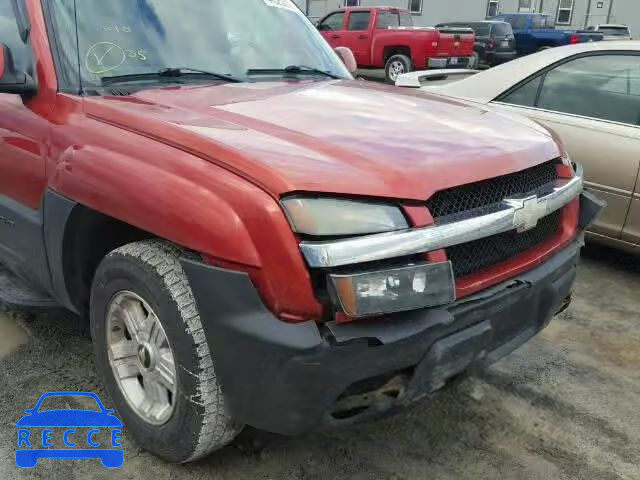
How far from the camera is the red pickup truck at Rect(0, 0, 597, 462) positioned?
75.3 inches

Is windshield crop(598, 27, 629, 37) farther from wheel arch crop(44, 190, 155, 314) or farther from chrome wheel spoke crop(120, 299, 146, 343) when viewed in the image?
chrome wheel spoke crop(120, 299, 146, 343)

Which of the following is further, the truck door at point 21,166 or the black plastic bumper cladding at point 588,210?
the black plastic bumper cladding at point 588,210

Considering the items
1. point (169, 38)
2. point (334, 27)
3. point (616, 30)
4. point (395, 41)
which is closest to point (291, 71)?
point (169, 38)

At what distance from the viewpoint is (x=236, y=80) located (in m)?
3.08

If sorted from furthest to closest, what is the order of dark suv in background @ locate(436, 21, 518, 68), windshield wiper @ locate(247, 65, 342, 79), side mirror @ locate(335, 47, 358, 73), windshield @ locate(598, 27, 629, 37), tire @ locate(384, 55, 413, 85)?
windshield @ locate(598, 27, 629, 37)
dark suv in background @ locate(436, 21, 518, 68)
tire @ locate(384, 55, 413, 85)
side mirror @ locate(335, 47, 358, 73)
windshield wiper @ locate(247, 65, 342, 79)

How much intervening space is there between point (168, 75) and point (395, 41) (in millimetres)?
13651

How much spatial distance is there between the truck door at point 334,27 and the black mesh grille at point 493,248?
589 inches

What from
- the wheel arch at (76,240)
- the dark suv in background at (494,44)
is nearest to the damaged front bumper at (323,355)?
the wheel arch at (76,240)

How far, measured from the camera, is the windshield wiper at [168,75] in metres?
2.81

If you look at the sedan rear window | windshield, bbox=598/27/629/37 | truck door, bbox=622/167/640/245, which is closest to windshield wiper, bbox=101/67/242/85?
truck door, bbox=622/167/640/245

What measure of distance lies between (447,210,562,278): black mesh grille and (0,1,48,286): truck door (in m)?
1.67

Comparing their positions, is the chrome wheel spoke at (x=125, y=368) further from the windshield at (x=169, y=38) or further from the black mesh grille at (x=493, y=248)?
the black mesh grille at (x=493, y=248)

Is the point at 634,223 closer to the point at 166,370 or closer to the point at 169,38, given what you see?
the point at 169,38

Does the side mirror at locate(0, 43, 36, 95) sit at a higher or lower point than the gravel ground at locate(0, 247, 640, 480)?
higher
